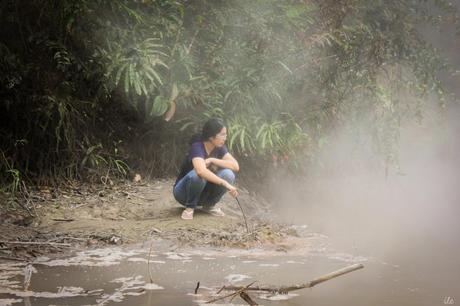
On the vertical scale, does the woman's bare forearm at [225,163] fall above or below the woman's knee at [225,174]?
above

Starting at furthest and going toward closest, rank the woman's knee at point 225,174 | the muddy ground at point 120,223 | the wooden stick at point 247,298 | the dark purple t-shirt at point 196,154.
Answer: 1. the woman's knee at point 225,174
2. the dark purple t-shirt at point 196,154
3. the muddy ground at point 120,223
4. the wooden stick at point 247,298

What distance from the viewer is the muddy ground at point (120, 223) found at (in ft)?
16.8

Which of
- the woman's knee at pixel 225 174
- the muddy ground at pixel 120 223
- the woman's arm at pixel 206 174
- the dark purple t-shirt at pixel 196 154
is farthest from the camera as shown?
the woman's knee at pixel 225 174

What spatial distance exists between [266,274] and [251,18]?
186 inches

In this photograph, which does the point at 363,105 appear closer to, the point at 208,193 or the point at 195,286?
the point at 208,193

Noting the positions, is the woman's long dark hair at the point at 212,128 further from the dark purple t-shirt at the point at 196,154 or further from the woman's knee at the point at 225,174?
the woman's knee at the point at 225,174

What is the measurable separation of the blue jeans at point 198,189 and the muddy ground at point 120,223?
18 cm

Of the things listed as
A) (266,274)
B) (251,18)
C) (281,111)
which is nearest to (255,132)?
(281,111)

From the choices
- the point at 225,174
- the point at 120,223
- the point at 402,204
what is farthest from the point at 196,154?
the point at 402,204

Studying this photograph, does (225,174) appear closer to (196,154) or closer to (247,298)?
(196,154)

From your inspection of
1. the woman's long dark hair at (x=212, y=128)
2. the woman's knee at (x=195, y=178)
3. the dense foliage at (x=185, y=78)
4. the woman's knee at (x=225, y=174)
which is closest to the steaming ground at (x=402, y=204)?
the dense foliage at (x=185, y=78)

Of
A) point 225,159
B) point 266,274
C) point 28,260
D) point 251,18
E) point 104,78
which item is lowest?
point 28,260

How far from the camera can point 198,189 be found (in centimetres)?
595

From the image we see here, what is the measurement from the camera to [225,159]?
6055 millimetres
